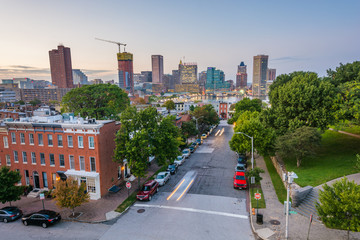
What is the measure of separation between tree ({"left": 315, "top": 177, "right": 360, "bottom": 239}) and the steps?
5.34m

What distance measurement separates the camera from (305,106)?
3300 centimetres

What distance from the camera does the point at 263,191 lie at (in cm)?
2567

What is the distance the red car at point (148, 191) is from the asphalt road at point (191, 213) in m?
0.65

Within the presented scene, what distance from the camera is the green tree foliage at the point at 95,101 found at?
151 ft

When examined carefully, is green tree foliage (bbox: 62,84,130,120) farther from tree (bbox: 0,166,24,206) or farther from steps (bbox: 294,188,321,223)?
steps (bbox: 294,188,321,223)

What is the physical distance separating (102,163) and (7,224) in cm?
1043

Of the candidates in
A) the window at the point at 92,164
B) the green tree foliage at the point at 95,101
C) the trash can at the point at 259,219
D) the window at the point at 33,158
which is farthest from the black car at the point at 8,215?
the green tree foliage at the point at 95,101

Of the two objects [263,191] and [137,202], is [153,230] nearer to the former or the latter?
[137,202]

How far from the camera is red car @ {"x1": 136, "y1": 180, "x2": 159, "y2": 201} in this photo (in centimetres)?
2452

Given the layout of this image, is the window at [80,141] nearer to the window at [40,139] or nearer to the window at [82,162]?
the window at [82,162]

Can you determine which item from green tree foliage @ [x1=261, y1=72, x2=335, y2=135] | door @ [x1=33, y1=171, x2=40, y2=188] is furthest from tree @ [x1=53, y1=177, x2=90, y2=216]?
green tree foliage @ [x1=261, y1=72, x2=335, y2=135]

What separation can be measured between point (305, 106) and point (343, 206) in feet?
74.5

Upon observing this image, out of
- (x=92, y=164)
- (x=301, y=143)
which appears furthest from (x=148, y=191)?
(x=301, y=143)

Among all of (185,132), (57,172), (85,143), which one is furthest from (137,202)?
(185,132)
